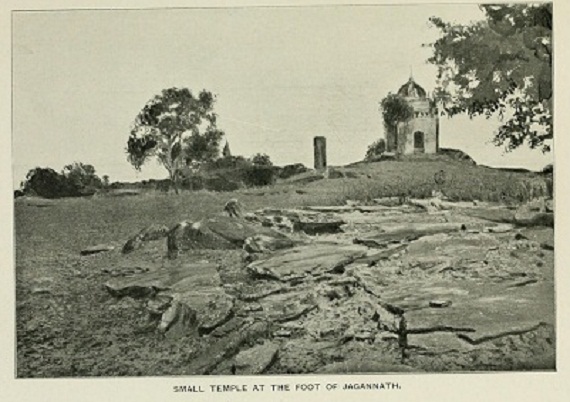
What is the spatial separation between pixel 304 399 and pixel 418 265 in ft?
2.85

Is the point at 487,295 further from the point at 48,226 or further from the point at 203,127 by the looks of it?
the point at 48,226

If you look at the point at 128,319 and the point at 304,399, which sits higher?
the point at 128,319

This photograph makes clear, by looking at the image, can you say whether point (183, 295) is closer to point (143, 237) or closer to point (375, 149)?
point (143, 237)

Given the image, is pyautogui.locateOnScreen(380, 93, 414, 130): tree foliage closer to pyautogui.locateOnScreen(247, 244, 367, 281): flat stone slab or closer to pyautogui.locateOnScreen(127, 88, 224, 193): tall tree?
pyautogui.locateOnScreen(247, 244, 367, 281): flat stone slab

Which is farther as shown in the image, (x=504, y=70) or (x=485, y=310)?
(x=504, y=70)

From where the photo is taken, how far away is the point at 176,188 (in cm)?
349

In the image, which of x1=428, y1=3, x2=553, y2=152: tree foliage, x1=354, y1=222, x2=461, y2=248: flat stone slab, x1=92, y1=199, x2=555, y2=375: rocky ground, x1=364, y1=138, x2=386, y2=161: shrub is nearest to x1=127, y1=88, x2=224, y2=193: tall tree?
x1=92, y1=199, x2=555, y2=375: rocky ground

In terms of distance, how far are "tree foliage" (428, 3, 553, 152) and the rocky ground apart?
46 cm

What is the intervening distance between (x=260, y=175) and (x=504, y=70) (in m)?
1.34

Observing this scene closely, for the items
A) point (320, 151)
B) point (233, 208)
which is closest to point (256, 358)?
point (233, 208)

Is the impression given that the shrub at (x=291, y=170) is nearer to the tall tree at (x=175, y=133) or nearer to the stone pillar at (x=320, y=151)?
the stone pillar at (x=320, y=151)

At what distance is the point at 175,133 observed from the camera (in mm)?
3502

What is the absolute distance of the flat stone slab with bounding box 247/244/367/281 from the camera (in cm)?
344

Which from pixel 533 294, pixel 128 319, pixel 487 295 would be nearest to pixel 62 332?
pixel 128 319
